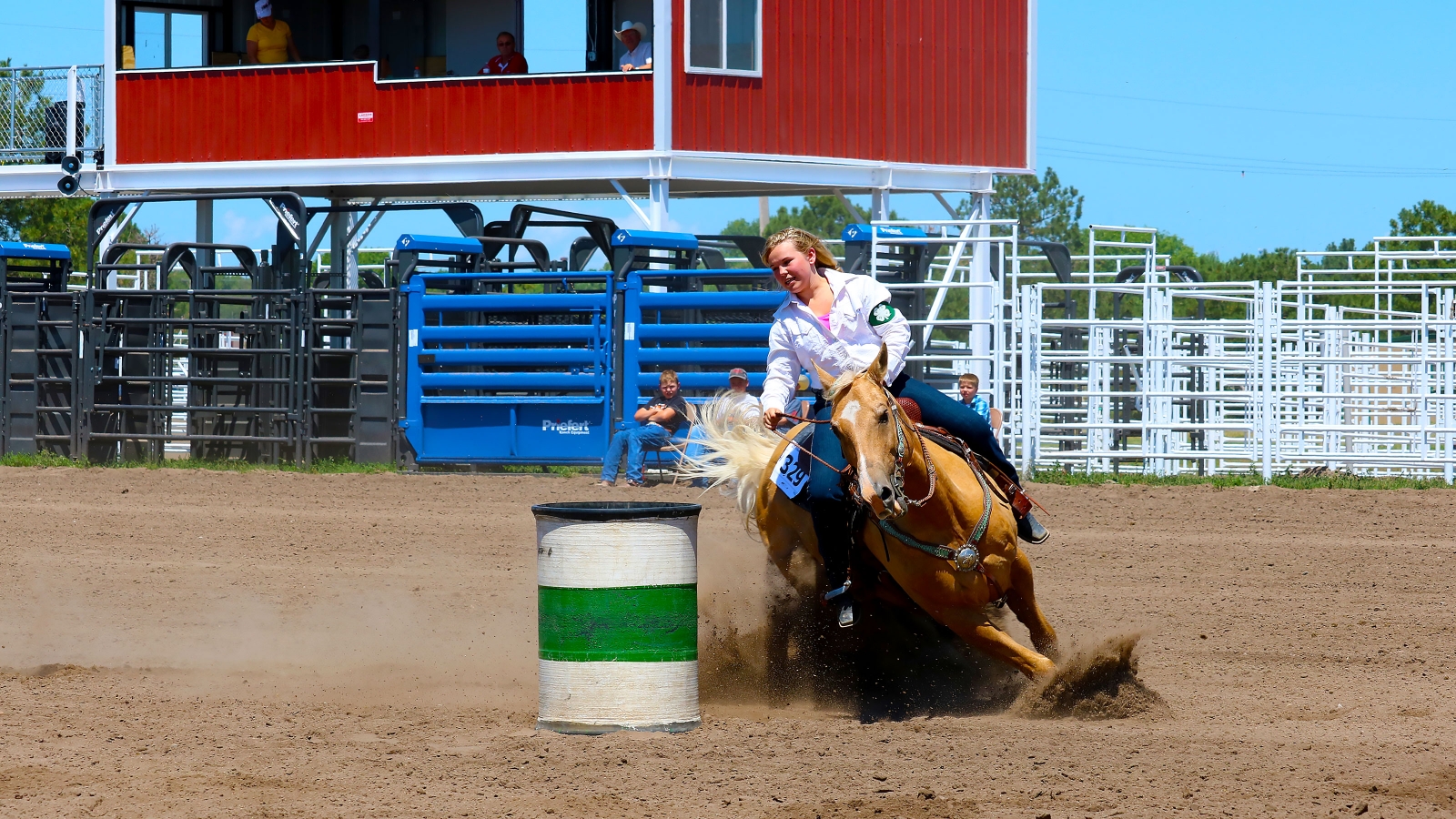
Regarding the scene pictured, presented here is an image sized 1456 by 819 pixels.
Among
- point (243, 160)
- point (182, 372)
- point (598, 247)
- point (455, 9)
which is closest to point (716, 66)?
point (598, 247)

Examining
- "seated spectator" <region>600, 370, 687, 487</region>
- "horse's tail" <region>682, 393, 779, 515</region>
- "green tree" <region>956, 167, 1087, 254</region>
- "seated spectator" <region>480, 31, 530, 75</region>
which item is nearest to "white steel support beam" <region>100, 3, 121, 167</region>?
"seated spectator" <region>480, 31, 530, 75</region>

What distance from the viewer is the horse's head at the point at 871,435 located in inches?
219

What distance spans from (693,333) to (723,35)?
6.51 m

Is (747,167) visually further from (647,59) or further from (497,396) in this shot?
(497,396)

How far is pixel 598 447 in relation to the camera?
671 inches

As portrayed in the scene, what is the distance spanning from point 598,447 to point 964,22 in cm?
1010

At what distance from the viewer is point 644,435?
51.5 ft

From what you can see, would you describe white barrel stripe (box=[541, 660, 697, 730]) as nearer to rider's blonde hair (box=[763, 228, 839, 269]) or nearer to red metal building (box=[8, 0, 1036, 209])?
rider's blonde hair (box=[763, 228, 839, 269])

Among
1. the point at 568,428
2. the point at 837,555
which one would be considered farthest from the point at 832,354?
the point at 568,428

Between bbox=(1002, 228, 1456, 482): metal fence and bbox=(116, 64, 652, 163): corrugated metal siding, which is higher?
bbox=(116, 64, 652, 163): corrugated metal siding

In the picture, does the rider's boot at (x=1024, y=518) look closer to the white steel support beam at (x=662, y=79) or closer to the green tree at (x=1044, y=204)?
the white steel support beam at (x=662, y=79)

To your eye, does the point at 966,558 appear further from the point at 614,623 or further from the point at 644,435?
the point at 644,435

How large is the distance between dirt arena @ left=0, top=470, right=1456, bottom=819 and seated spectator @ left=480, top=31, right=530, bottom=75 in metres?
10.3

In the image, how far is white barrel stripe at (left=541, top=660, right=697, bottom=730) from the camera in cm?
604
